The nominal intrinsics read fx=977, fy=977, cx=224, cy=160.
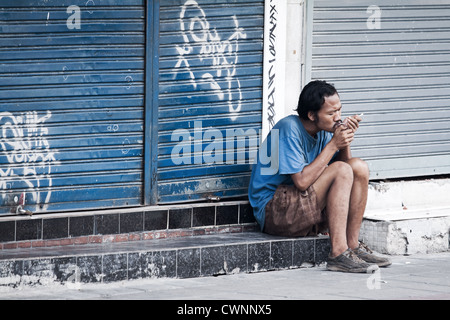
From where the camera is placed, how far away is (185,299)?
6.08 meters

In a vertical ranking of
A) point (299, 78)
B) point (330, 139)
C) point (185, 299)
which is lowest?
point (185, 299)

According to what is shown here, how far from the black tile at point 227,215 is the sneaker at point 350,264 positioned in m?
1.05

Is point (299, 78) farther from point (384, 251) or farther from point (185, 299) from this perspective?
point (185, 299)

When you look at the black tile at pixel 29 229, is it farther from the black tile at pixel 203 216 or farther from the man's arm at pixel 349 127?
the man's arm at pixel 349 127

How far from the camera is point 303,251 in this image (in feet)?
24.6

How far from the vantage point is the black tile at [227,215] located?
789cm

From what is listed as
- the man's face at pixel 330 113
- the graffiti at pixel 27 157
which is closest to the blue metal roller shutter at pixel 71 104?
the graffiti at pixel 27 157

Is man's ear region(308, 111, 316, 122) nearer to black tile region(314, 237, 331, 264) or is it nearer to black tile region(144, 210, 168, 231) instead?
black tile region(314, 237, 331, 264)

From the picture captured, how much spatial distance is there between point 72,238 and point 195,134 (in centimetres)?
134

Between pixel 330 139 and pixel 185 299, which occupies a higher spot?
pixel 330 139

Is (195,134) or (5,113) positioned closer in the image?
(5,113)
